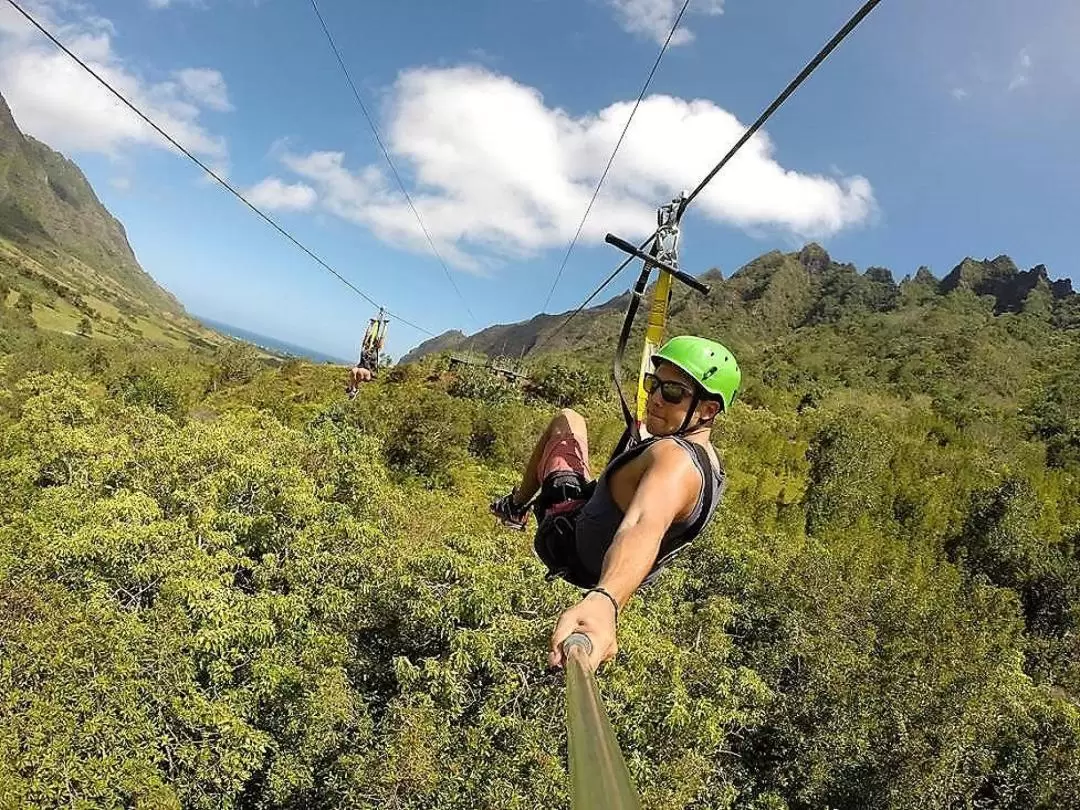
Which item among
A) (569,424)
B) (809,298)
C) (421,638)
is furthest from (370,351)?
(809,298)

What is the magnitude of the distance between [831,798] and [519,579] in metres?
10.1

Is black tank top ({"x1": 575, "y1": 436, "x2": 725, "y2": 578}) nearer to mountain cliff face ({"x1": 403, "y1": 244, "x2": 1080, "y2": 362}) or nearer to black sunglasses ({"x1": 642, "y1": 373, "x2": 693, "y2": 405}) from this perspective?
black sunglasses ({"x1": 642, "y1": 373, "x2": 693, "y2": 405})

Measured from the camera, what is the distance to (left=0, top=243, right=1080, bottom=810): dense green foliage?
12.1 m

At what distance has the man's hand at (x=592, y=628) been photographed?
1.30 metres

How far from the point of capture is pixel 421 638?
15766 mm

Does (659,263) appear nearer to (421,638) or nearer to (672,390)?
(672,390)

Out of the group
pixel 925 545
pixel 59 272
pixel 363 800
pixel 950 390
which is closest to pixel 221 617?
pixel 363 800

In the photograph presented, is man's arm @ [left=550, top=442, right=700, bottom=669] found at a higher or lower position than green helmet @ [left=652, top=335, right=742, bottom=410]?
lower

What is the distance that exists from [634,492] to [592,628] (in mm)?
922

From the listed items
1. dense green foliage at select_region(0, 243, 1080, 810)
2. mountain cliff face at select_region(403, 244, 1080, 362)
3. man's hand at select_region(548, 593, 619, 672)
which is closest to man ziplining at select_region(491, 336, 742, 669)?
man's hand at select_region(548, 593, 619, 672)

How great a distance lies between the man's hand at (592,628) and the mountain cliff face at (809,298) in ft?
258

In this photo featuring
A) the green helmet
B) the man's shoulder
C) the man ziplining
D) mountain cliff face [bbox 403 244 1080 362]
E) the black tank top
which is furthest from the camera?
mountain cliff face [bbox 403 244 1080 362]

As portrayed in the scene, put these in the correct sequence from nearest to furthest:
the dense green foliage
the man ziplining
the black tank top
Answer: the man ziplining → the black tank top → the dense green foliage

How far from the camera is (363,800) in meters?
12.6
